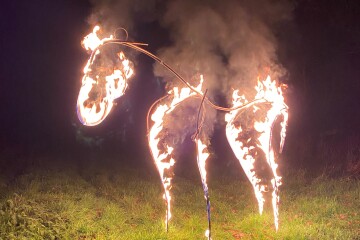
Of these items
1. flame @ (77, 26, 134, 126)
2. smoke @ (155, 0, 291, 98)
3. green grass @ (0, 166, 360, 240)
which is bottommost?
green grass @ (0, 166, 360, 240)

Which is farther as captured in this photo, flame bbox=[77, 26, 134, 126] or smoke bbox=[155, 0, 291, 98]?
smoke bbox=[155, 0, 291, 98]

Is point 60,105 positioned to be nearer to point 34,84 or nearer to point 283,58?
point 34,84

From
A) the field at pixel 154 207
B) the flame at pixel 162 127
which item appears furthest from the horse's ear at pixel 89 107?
the field at pixel 154 207

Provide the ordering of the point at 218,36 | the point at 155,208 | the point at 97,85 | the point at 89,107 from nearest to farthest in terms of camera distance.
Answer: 1. the point at 89,107
2. the point at 97,85
3. the point at 155,208
4. the point at 218,36

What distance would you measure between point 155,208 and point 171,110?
2546mm

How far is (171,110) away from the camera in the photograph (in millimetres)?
6262

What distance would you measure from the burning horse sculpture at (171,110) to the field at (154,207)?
0.51 m

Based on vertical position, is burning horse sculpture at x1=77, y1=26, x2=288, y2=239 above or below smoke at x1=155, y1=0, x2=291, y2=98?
below

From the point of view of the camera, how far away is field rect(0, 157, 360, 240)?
621 centimetres

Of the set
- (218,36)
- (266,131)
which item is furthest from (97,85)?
(218,36)

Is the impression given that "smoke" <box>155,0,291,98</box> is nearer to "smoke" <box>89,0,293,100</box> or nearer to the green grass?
"smoke" <box>89,0,293,100</box>

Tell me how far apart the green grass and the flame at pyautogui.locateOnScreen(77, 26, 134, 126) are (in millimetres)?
1792

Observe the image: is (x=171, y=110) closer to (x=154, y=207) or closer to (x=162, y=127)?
(x=162, y=127)

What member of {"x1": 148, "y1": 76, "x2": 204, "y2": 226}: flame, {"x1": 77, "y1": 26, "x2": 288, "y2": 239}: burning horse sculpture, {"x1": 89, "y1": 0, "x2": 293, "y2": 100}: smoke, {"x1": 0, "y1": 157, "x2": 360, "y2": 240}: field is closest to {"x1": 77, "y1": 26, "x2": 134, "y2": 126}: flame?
{"x1": 77, "y1": 26, "x2": 288, "y2": 239}: burning horse sculpture
